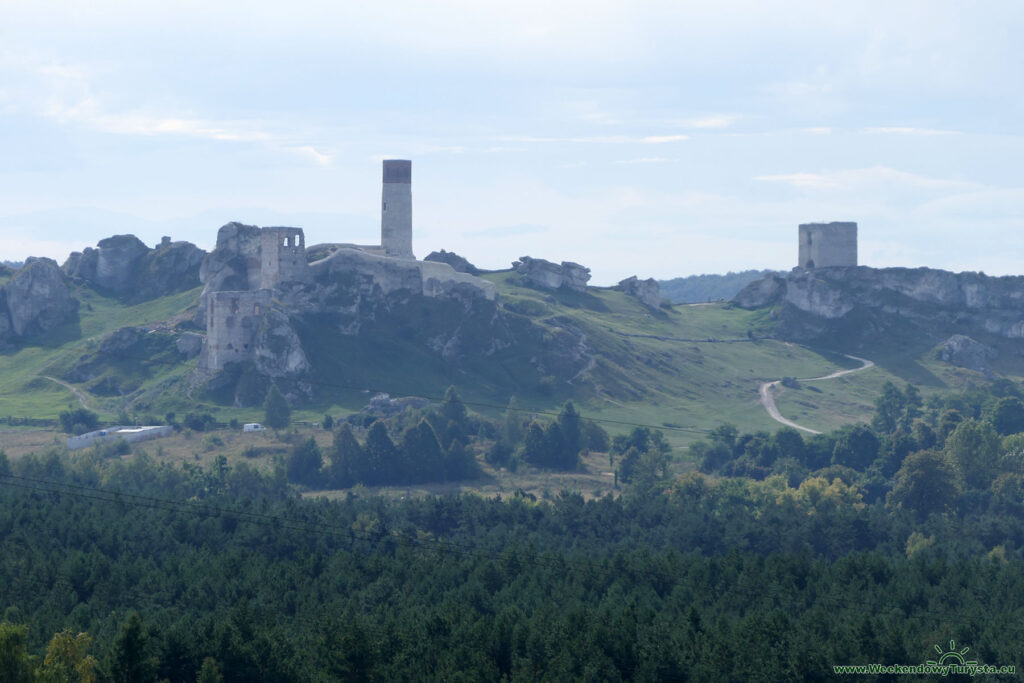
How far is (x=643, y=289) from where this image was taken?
174 m

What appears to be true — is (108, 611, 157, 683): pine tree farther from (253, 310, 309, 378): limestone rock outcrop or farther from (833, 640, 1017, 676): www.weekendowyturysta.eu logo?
(253, 310, 309, 378): limestone rock outcrop

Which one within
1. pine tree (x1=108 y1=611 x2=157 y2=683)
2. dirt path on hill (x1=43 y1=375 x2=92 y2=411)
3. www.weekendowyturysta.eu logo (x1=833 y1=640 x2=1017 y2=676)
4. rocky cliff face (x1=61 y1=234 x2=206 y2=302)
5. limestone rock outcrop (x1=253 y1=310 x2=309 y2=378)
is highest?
rocky cliff face (x1=61 y1=234 x2=206 y2=302)

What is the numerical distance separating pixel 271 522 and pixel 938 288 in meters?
107

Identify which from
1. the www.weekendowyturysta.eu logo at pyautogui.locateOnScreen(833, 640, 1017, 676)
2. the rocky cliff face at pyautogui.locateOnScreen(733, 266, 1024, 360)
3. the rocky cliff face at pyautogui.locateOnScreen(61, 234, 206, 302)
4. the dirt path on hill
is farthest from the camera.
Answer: the rocky cliff face at pyautogui.locateOnScreen(733, 266, 1024, 360)

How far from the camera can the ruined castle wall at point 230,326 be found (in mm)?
131625

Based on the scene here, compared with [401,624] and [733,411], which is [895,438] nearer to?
[733,411]

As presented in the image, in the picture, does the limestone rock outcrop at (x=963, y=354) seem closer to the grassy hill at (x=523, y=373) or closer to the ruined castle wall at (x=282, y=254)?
the grassy hill at (x=523, y=373)

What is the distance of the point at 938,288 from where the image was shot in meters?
177

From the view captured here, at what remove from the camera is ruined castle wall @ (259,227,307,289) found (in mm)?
137750

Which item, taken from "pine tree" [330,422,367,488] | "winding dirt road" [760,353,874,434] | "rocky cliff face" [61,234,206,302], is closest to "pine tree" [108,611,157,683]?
"pine tree" [330,422,367,488]

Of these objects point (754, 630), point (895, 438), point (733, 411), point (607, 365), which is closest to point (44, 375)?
point (607, 365)

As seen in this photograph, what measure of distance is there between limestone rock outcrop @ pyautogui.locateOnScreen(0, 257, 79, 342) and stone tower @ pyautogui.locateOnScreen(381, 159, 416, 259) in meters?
30.6

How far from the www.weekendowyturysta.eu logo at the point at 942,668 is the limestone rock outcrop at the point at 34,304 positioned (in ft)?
343

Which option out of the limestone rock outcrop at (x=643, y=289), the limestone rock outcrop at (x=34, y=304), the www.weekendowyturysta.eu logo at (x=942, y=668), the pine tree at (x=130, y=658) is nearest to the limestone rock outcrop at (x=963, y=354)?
the limestone rock outcrop at (x=643, y=289)
